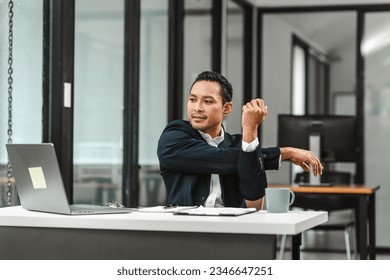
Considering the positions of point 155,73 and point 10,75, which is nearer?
point 10,75

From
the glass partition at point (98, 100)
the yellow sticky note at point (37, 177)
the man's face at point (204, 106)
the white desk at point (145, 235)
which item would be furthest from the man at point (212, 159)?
the glass partition at point (98, 100)

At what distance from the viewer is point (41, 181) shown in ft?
7.98

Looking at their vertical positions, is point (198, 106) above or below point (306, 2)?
below

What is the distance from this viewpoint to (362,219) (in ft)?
16.9

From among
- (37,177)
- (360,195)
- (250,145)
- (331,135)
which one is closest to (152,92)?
(331,135)

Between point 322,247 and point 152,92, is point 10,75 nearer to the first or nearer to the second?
point 152,92

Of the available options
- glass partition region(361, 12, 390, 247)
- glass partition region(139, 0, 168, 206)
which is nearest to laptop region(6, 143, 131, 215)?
glass partition region(139, 0, 168, 206)

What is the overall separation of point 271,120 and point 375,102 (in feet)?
3.23

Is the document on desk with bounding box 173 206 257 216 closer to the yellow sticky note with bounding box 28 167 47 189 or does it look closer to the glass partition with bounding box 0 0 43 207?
the yellow sticky note with bounding box 28 167 47 189

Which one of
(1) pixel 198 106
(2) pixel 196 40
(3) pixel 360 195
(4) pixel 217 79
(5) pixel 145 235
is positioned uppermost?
(2) pixel 196 40

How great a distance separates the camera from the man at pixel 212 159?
8.82 ft

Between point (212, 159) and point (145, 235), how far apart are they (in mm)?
588

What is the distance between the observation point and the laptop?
2.36 meters

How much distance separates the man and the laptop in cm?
36
